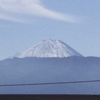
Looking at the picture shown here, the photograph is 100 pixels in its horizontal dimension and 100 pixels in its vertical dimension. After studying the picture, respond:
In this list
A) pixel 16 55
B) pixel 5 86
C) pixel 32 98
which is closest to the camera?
pixel 32 98

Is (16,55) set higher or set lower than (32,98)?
→ higher

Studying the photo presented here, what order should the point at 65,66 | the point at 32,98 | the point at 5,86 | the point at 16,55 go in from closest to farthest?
the point at 32,98, the point at 5,86, the point at 16,55, the point at 65,66

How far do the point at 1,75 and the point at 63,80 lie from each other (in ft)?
1.95

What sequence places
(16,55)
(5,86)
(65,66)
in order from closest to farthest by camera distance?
(5,86)
(16,55)
(65,66)

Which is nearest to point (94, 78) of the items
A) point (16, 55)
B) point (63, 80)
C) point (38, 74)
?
point (63, 80)

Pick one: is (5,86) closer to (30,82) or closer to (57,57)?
(30,82)

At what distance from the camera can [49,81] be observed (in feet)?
10.6

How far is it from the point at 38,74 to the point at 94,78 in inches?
21.5

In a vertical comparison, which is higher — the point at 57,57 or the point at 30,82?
the point at 57,57

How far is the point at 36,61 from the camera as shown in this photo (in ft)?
11.4

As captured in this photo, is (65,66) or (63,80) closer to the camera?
(63,80)

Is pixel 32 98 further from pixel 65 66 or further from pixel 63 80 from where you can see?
pixel 65 66

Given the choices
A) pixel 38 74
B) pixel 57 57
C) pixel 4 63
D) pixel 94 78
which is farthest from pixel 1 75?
pixel 94 78

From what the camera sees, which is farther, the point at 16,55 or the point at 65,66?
the point at 65,66
